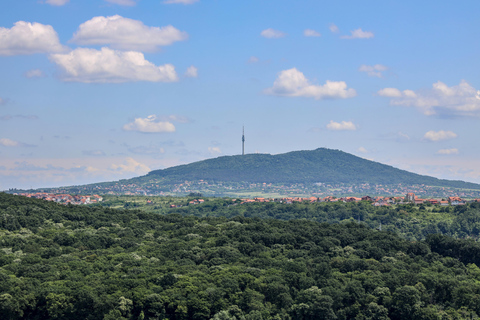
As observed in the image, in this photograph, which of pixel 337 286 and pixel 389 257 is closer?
pixel 337 286

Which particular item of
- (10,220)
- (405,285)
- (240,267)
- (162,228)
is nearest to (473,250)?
(405,285)

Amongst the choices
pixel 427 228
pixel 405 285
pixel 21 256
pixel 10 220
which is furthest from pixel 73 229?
pixel 427 228

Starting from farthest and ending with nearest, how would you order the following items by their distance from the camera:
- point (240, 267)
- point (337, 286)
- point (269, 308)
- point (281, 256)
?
point (281, 256), point (240, 267), point (337, 286), point (269, 308)

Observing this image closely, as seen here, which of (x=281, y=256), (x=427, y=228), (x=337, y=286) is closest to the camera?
(x=337, y=286)

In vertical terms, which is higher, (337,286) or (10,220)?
(10,220)

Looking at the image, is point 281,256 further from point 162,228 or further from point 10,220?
point 10,220

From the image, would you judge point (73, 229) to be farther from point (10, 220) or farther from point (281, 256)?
point (281, 256)
